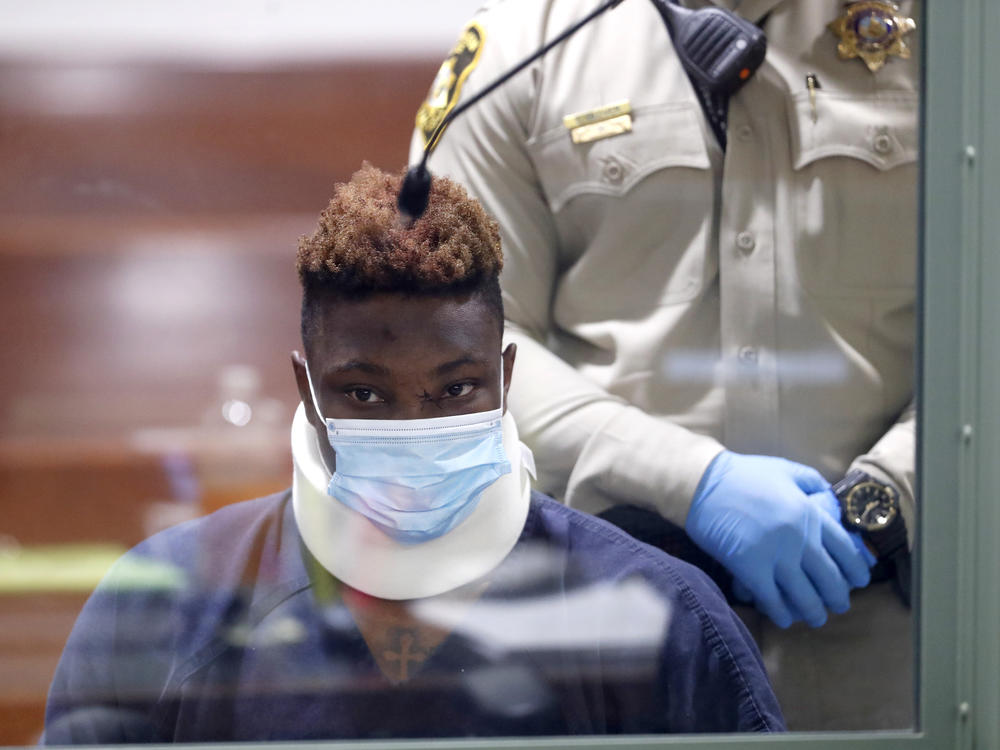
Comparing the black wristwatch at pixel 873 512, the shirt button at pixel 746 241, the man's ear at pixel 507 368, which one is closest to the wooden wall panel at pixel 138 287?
the man's ear at pixel 507 368

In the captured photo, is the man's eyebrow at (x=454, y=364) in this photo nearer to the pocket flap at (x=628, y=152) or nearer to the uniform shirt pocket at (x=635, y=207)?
the uniform shirt pocket at (x=635, y=207)

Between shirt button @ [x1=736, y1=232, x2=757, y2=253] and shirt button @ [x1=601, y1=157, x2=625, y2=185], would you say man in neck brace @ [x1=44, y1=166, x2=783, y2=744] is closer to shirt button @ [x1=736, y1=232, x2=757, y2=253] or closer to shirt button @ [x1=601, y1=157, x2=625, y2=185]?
shirt button @ [x1=601, y1=157, x2=625, y2=185]

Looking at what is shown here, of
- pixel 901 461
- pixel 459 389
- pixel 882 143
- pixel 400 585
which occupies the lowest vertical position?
pixel 400 585

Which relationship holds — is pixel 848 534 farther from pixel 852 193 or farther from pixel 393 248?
pixel 393 248

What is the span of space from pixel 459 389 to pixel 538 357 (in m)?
0.16

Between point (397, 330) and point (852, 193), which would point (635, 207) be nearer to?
point (852, 193)

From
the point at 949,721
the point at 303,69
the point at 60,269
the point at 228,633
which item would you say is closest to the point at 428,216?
the point at 303,69

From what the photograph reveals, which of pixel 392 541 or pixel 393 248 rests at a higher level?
pixel 393 248

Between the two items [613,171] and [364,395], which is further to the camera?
[613,171]

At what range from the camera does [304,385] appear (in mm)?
1442

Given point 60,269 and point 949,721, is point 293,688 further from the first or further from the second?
point 949,721

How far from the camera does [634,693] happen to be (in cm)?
142

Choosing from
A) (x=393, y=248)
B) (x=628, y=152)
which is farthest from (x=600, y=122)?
(x=393, y=248)

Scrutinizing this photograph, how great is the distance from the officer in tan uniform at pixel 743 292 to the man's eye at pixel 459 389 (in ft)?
0.32
